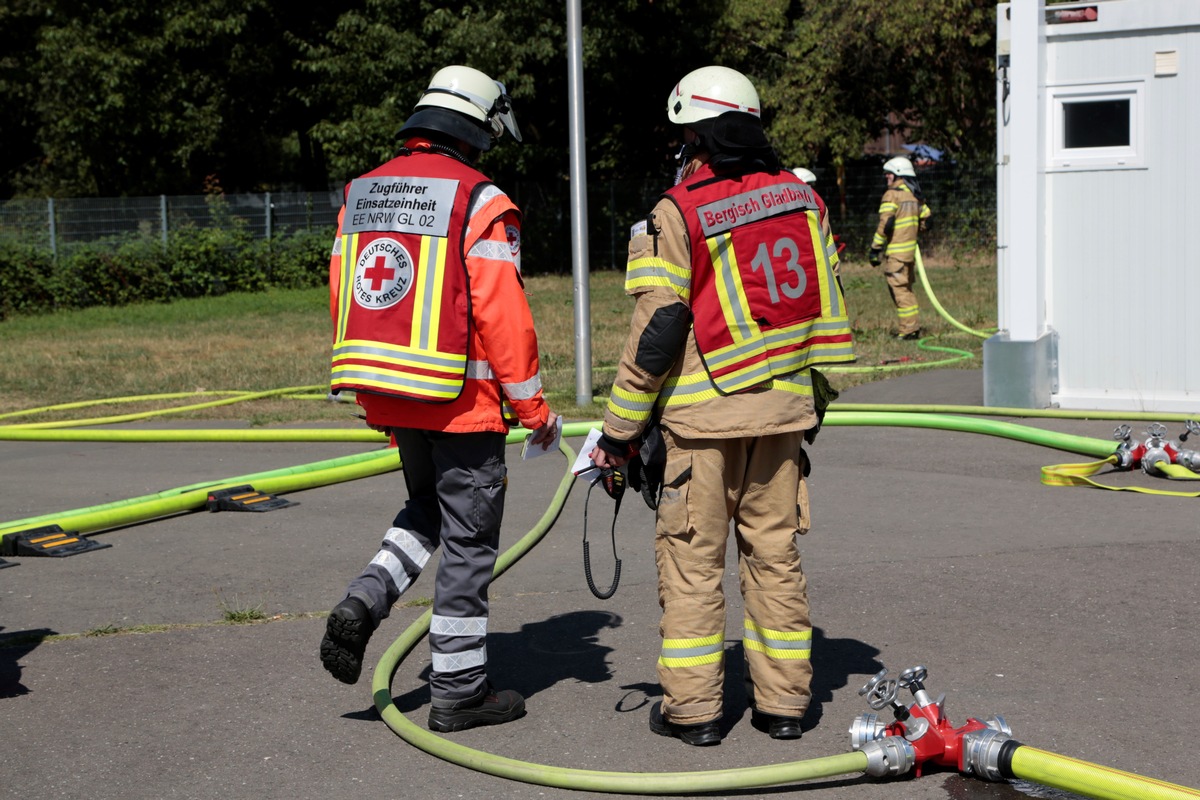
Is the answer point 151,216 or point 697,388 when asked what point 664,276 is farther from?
point 151,216

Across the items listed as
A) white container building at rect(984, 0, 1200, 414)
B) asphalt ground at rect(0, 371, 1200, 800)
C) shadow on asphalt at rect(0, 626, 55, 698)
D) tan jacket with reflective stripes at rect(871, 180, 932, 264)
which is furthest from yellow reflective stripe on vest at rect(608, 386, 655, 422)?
tan jacket with reflective stripes at rect(871, 180, 932, 264)

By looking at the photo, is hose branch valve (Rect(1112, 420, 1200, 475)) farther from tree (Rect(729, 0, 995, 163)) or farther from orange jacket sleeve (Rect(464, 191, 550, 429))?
tree (Rect(729, 0, 995, 163))

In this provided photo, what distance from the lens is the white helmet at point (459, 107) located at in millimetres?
4406

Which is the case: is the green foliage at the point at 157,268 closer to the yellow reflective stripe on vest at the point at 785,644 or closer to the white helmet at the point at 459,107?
the white helmet at the point at 459,107

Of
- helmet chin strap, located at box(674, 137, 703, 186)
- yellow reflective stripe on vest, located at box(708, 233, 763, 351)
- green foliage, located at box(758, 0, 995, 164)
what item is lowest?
yellow reflective stripe on vest, located at box(708, 233, 763, 351)

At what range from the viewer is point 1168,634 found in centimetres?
513

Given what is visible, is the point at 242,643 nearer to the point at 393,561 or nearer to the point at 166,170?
the point at 393,561

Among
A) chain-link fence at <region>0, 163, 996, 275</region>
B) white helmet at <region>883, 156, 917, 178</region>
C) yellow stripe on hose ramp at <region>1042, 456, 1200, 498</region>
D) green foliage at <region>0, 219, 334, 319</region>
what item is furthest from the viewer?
chain-link fence at <region>0, 163, 996, 275</region>

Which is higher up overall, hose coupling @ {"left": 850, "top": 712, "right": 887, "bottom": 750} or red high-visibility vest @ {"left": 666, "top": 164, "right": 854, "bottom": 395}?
red high-visibility vest @ {"left": 666, "top": 164, "right": 854, "bottom": 395}

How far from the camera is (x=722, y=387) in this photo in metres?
4.16

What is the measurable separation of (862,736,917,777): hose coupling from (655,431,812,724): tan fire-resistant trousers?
17.8 inches

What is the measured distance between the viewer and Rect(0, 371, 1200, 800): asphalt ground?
4105 millimetres

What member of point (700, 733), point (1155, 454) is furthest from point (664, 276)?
point (1155, 454)

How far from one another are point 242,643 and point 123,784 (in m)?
1.32
